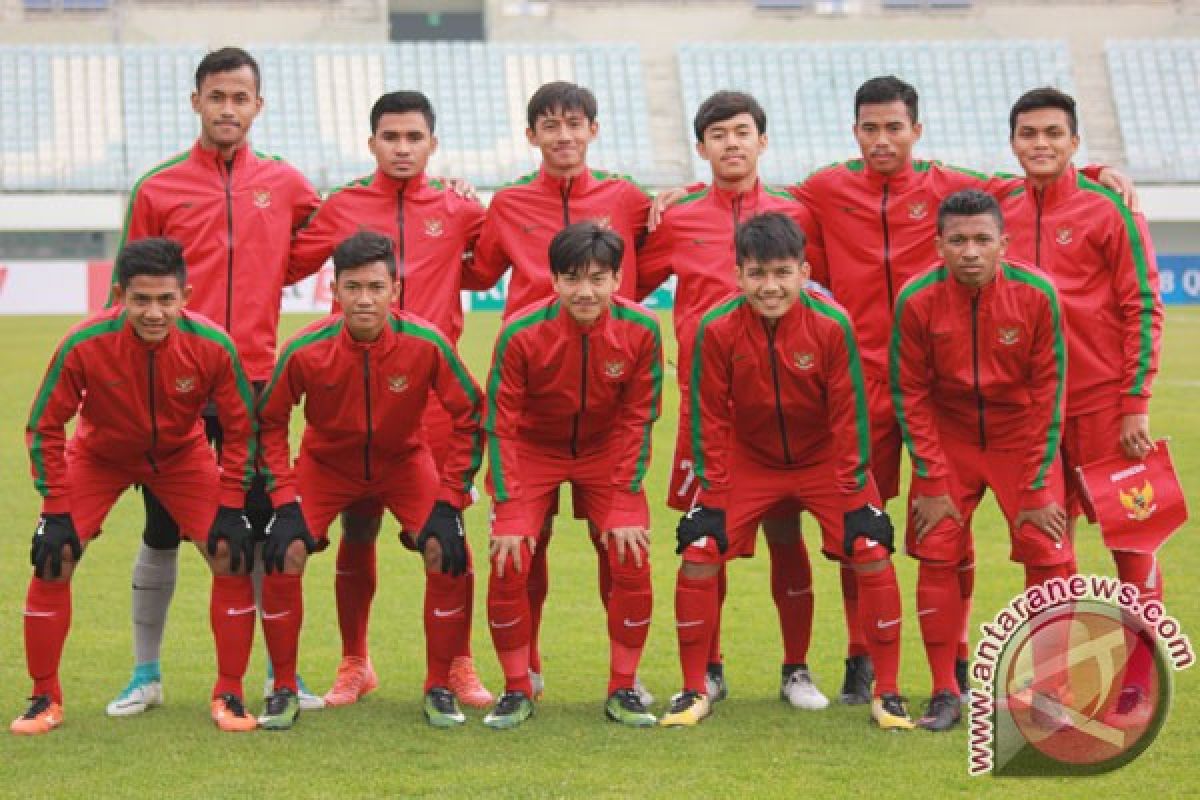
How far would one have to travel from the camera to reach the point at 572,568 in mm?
8414

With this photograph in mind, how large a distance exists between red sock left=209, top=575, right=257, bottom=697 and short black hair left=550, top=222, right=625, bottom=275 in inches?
55.1

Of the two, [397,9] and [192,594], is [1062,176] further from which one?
[397,9]

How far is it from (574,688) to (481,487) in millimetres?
5015

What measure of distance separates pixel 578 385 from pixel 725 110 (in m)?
1.10

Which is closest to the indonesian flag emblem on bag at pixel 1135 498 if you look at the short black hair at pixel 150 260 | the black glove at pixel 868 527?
the black glove at pixel 868 527

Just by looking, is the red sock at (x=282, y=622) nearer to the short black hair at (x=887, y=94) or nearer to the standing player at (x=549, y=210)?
the standing player at (x=549, y=210)

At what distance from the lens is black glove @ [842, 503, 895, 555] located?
532cm

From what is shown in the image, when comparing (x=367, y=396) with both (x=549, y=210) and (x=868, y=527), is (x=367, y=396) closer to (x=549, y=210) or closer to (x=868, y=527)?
(x=549, y=210)

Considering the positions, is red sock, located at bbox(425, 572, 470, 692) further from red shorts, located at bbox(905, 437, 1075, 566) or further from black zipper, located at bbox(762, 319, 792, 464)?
red shorts, located at bbox(905, 437, 1075, 566)

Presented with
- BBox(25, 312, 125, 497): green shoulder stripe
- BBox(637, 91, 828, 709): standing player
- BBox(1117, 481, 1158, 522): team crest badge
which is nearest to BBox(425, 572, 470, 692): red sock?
BBox(637, 91, 828, 709): standing player

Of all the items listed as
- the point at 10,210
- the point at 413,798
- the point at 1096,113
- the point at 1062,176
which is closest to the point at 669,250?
Answer: the point at 1062,176

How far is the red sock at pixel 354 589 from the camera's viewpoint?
233 inches

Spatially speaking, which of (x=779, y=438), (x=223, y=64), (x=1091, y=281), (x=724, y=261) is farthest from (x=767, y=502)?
(x=223, y=64)

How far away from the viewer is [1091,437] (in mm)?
5641
